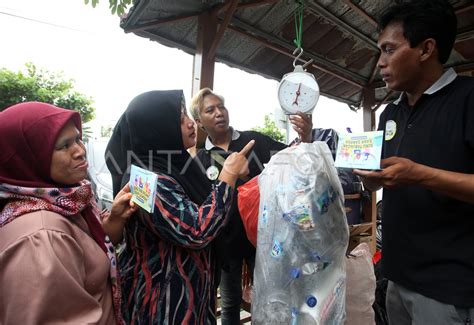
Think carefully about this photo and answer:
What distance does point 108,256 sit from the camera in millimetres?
1056

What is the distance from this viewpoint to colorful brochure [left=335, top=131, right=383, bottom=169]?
3.01 feet

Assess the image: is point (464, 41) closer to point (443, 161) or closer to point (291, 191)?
point (443, 161)

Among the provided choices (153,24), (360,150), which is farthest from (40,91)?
(360,150)

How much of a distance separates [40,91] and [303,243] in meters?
11.9

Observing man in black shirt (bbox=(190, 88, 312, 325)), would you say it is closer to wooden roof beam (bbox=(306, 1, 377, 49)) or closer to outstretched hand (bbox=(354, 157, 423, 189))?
outstretched hand (bbox=(354, 157, 423, 189))

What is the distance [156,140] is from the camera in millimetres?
1172

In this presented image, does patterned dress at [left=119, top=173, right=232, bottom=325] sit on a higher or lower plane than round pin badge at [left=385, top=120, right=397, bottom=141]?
lower

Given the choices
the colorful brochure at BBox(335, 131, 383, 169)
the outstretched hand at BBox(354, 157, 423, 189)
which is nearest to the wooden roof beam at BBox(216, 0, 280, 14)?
the colorful brochure at BBox(335, 131, 383, 169)

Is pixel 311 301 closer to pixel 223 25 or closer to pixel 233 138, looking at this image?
pixel 233 138

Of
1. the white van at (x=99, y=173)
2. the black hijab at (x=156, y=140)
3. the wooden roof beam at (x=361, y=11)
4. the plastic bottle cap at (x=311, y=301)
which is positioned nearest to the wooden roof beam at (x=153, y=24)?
the wooden roof beam at (x=361, y=11)

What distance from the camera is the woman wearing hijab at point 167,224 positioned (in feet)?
3.58

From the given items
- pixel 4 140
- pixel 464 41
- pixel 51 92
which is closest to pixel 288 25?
pixel 464 41

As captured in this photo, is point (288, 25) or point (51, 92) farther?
point (51, 92)

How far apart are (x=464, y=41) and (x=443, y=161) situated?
2502mm
